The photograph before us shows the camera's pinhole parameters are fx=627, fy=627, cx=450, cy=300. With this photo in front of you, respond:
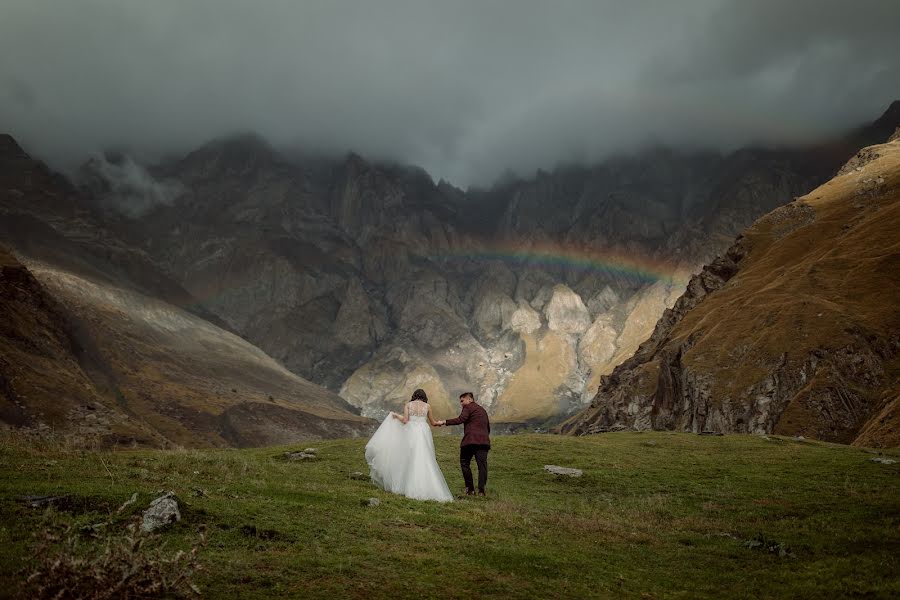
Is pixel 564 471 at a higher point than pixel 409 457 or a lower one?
lower

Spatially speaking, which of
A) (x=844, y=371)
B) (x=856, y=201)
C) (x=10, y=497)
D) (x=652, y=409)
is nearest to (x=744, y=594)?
(x=10, y=497)

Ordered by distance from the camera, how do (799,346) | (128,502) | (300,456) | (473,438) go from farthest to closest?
(799,346)
(300,456)
(473,438)
(128,502)

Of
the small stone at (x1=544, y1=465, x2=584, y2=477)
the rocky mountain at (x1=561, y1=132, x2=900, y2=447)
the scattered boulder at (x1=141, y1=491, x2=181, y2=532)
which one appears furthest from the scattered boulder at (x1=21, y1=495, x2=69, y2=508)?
the rocky mountain at (x1=561, y1=132, x2=900, y2=447)

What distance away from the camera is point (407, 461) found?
76.6 feet

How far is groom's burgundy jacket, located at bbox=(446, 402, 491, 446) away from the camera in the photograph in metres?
24.2

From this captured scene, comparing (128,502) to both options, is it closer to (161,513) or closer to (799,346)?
(161,513)

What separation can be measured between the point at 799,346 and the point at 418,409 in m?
98.7

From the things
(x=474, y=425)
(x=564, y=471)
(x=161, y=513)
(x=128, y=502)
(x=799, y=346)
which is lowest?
(x=564, y=471)

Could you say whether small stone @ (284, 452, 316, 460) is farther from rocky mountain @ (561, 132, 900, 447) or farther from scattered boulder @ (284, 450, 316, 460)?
rocky mountain @ (561, 132, 900, 447)

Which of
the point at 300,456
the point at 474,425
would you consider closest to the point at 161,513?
the point at 474,425

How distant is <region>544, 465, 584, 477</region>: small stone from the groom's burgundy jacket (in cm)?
942

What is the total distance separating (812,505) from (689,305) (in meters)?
167

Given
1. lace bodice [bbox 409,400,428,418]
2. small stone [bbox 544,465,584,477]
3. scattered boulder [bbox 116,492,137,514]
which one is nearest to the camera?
scattered boulder [bbox 116,492,137,514]

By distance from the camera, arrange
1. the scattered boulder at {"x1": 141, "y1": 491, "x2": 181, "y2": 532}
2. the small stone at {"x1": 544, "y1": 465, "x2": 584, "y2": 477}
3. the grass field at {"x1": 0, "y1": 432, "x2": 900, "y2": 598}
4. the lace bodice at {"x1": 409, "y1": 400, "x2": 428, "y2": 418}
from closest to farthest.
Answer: the grass field at {"x1": 0, "y1": 432, "x2": 900, "y2": 598} → the scattered boulder at {"x1": 141, "y1": 491, "x2": 181, "y2": 532} → the lace bodice at {"x1": 409, "y1": 400, "x2": 428, "y2": 418} → the small stone at {"x1": 544, "y1": 465, "x2": 584, "y2": 477}
